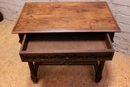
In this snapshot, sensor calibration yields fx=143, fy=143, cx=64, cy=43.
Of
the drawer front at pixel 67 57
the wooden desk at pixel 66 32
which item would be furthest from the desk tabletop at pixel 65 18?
the drawer front at pixel 67 57

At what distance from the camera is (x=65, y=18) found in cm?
98

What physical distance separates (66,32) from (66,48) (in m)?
0.12

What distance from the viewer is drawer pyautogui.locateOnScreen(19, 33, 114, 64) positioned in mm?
804

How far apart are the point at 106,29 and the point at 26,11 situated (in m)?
0.59

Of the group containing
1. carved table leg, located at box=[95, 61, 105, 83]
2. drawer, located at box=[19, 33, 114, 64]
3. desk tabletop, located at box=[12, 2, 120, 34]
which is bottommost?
carved table leg, located at box=[95, 61, 105, 83]

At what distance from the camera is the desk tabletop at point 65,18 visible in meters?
0.88

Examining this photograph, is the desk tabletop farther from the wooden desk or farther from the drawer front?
the drawer front

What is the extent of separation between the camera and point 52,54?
0.81 m

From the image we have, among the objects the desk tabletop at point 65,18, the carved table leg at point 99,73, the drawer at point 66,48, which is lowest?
the carved table leg at point 99,73

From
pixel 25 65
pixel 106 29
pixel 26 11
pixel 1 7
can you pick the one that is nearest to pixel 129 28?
pixel 106 29

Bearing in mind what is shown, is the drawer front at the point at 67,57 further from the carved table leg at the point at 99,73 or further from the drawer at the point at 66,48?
the carved table leg at the point at 99,73

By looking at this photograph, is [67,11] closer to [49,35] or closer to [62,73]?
[49,35]

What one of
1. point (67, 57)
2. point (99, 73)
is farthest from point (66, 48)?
point (99, 73)

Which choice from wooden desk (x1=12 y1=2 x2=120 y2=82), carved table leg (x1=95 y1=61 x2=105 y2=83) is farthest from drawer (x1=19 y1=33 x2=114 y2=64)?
carved table leg (x1=95 y1=61 x2=105 y2=83)
